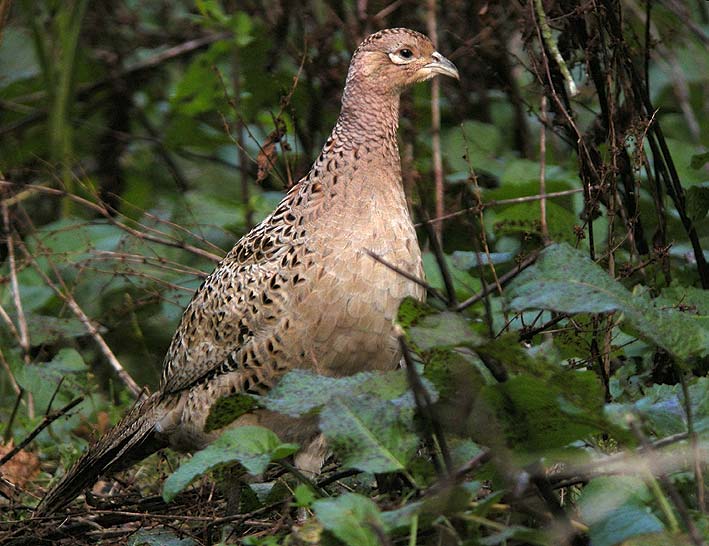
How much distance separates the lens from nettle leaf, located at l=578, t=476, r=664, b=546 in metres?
2.49

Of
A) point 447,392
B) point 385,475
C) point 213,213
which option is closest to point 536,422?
point 447,392

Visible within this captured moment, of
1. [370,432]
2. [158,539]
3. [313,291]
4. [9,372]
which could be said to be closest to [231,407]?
[370,432]

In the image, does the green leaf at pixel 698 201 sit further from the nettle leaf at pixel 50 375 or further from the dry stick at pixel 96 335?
the nettle leaf at pixel 50 375

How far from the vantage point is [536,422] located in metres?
2.68

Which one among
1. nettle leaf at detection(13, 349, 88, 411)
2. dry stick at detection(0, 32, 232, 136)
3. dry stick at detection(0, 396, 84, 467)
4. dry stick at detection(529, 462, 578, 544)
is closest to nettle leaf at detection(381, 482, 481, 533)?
dry stick at detection(529, 462, 578, 544)

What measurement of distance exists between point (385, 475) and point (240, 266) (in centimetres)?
126

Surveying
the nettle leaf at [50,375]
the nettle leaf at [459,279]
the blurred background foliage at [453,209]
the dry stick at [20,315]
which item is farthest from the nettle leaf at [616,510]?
the dry stick at [20,315]

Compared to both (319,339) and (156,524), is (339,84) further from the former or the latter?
(156,524)

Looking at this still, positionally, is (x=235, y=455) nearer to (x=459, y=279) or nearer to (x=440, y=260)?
(x=440, y=260)

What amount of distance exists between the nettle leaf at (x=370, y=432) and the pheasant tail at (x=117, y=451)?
1.76 m

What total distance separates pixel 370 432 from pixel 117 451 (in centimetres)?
195

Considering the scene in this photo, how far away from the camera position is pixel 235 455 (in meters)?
2.74

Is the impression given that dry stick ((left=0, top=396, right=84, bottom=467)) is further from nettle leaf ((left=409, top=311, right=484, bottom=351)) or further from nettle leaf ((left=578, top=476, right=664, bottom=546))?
nettle leaf ((left=578, top=476, right=664, bottom=546))

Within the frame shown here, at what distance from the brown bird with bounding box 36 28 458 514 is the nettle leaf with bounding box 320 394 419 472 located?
92cm
